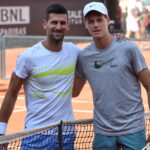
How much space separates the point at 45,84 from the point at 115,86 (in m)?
0.64

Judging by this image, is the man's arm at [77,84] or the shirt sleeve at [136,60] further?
the man's arm at [77,84]

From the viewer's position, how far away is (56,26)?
196 inches

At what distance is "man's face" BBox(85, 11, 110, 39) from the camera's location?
15.7ft

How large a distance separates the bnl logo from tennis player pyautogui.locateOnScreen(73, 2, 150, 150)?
18790mm

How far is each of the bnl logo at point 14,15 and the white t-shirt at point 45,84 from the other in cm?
1856

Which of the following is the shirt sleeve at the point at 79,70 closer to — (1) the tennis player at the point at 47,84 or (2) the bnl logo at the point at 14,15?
(1) the tennis player at the point at 47,84

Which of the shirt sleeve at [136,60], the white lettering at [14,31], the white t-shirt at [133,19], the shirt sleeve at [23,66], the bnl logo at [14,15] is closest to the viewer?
the shirt sleeve at [136,60]

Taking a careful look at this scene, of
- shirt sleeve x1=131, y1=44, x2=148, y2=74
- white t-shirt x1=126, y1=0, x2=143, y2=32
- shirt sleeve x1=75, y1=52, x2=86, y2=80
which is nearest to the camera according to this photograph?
shirt sleeve x1=131, y1=44, x2=148, y2=74

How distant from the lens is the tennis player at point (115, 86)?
4.71 meters

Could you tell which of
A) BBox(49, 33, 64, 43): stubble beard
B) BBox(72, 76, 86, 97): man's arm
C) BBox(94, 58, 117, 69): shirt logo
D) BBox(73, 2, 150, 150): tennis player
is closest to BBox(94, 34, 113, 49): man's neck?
BBox(73, 2, 150, 150): tennis player

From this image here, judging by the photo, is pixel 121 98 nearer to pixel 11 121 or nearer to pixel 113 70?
pixel 113 70

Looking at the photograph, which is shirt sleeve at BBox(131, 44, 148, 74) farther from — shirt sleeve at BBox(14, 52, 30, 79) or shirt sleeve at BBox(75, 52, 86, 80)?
shirt sleeve at BBox(14, 52, 30, 79)

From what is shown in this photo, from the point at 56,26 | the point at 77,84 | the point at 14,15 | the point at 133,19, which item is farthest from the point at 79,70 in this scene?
the point at 14,15

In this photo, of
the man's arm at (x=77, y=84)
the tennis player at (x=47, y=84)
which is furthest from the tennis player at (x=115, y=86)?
the man's arm at (x=77, y=84)
